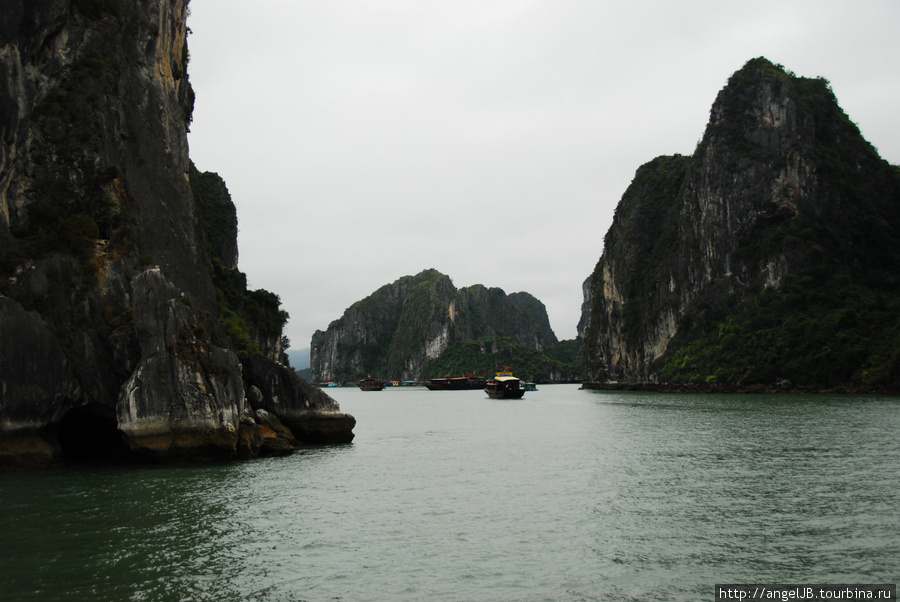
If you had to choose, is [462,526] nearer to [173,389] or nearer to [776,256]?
[173,389]

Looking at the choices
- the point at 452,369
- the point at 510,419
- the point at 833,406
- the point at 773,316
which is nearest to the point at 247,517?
the point at 510,419

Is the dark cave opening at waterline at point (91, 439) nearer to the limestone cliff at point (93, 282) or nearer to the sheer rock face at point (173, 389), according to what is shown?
the limestone cliff at point (93, 282)

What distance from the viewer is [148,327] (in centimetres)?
2336

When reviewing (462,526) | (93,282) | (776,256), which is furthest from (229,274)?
(776,256)

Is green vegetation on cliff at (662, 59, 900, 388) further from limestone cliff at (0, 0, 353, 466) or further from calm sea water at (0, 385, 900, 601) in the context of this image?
limestone cliff at (0, 0, 353, 466)

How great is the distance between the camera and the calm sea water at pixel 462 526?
10797 millimetres

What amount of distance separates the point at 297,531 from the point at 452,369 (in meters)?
184

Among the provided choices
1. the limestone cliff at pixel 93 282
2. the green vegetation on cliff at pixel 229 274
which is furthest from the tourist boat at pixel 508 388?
the limestone cliff at pixel 93 282

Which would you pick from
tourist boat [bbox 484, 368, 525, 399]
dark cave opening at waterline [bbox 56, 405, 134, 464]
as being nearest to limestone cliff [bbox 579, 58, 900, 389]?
tourist boat [bbox 484, 368, 525, 399]

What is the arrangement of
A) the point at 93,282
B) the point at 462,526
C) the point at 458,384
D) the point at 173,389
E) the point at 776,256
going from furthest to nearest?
the point at 458,384 < the point at 776,256 < the point at 93,282 < the point at 173,389 < the point at 462,526

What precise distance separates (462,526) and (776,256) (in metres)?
87.3

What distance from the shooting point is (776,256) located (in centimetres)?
8944

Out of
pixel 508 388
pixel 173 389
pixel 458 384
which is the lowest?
pixel 458 384

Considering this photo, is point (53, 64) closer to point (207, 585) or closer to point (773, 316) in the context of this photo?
point (207, 585)
